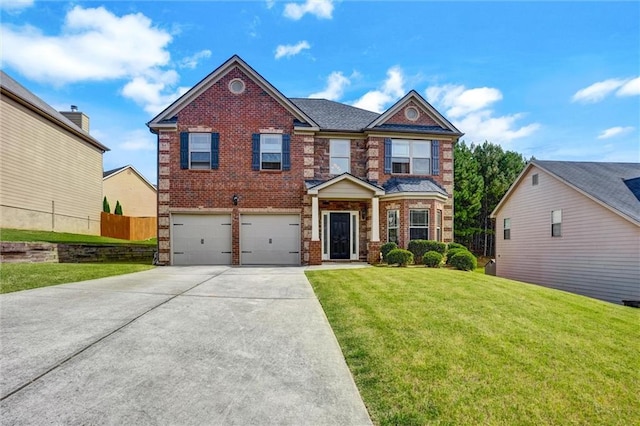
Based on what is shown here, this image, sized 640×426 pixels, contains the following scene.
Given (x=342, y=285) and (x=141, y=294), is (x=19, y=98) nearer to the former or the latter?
(x=141, y=294)

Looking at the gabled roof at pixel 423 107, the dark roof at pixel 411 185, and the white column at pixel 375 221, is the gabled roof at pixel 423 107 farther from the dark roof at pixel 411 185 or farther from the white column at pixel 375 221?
the white column at pixel 375 221

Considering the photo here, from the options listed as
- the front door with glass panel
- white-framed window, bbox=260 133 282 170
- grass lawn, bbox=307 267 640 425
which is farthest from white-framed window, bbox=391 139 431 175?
grass lawn, bbox=307 267 640 425

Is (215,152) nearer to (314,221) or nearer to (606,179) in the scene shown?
(314,221)

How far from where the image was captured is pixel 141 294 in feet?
24.8

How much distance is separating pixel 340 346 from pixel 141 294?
16.3 feet

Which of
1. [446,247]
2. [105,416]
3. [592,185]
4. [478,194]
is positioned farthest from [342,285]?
[478,194]

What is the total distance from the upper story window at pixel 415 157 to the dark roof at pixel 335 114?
2038 millimetres

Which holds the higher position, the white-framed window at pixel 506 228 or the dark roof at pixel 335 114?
the dark roof at pixel 335 114

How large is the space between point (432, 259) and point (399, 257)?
1.29 metres

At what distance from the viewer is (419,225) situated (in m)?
15.5

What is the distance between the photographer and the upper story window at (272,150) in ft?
50.2

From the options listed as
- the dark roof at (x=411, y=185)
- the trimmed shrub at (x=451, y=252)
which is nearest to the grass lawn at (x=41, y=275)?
the dark roof at (x=411, y=185)

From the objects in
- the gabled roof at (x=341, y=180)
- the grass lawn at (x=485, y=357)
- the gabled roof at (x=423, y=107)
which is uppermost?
the gabled roof at (x=423, y=107)

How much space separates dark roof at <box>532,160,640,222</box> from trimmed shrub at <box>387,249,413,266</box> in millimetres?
7553
